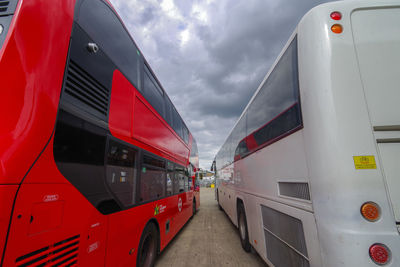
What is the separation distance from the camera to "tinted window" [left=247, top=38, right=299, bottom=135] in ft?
6.65

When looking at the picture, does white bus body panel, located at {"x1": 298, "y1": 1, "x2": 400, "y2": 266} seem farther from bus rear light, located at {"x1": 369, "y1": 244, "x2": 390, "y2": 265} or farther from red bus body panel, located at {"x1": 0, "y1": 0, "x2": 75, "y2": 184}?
red bus body panel, located at {"x1": 0, "y1": 0, "x2": 75, "y2": 184}

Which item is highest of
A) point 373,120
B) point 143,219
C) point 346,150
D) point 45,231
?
point 373,120

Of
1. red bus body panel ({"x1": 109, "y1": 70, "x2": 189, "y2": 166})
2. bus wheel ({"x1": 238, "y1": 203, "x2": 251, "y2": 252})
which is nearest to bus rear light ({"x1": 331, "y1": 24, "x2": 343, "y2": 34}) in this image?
red bus body panel ({"x1": 109, "y1": 70, "x2": 189, "y2": 166})

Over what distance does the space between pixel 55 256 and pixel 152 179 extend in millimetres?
2088

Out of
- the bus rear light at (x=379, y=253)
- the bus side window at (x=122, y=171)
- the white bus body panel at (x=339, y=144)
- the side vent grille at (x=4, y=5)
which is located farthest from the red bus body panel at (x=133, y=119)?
the bus rear light at (x=379, y=253)

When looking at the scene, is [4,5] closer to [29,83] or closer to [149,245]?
[29,83]

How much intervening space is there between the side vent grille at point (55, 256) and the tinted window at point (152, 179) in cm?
140

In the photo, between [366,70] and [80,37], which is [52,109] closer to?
[80,37]

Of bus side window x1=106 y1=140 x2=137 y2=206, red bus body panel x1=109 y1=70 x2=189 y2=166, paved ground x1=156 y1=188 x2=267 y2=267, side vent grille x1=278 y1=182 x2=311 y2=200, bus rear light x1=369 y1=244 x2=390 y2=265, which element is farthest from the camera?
paved ground x1=156 y1=188 x2=267 y2=267

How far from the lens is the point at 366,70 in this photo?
1507 millimetres

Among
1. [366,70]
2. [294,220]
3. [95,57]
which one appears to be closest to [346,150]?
[366,70]

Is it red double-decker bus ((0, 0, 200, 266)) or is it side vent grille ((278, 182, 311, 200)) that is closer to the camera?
red double-decker bus ((0, 0, 200, 266))

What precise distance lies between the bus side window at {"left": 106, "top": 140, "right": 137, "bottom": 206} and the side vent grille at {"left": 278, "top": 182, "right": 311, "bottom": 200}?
2.10m

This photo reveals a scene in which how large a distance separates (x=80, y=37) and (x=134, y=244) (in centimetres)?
267
